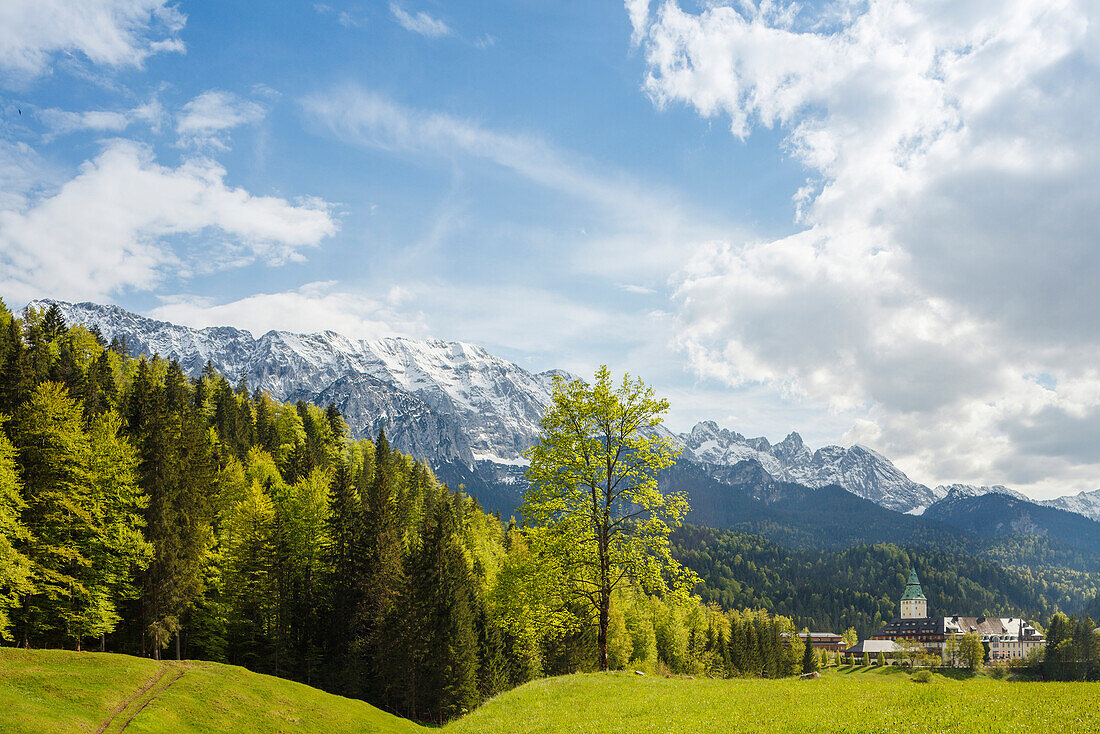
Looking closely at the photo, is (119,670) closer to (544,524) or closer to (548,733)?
(544,524)

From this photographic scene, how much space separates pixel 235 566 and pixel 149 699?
2620 centimetres

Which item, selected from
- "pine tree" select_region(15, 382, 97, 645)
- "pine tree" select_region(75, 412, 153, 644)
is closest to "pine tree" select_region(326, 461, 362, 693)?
"pine tree" select_region(75, 412, 153, 644)

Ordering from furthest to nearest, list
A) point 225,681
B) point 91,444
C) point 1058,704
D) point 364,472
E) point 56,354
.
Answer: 1. point 364,472
2. point 56,354
3. point 91,444
4. point 225,681
5. point 1058,704

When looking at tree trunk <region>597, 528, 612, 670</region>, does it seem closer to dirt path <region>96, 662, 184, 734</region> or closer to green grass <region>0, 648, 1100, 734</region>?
green grass <region>0, 648, 1100, 734</region>

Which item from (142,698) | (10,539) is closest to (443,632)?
(142,698)

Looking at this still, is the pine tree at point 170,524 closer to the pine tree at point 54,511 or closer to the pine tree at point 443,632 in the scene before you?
the pine tree at point 54,511

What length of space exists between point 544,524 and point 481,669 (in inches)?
1764

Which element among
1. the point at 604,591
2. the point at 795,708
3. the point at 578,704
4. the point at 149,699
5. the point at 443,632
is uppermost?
the point at 604,591

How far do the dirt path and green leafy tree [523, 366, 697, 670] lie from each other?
2409 centimetres

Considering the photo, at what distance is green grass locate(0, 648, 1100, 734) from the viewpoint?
14.5 metres

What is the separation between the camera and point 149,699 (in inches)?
1442

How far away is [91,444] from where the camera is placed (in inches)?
A: 1932

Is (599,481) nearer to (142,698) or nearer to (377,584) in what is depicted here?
(142,698)

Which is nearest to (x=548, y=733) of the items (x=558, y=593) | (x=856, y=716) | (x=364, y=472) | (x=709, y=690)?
(x=709, y=690)
